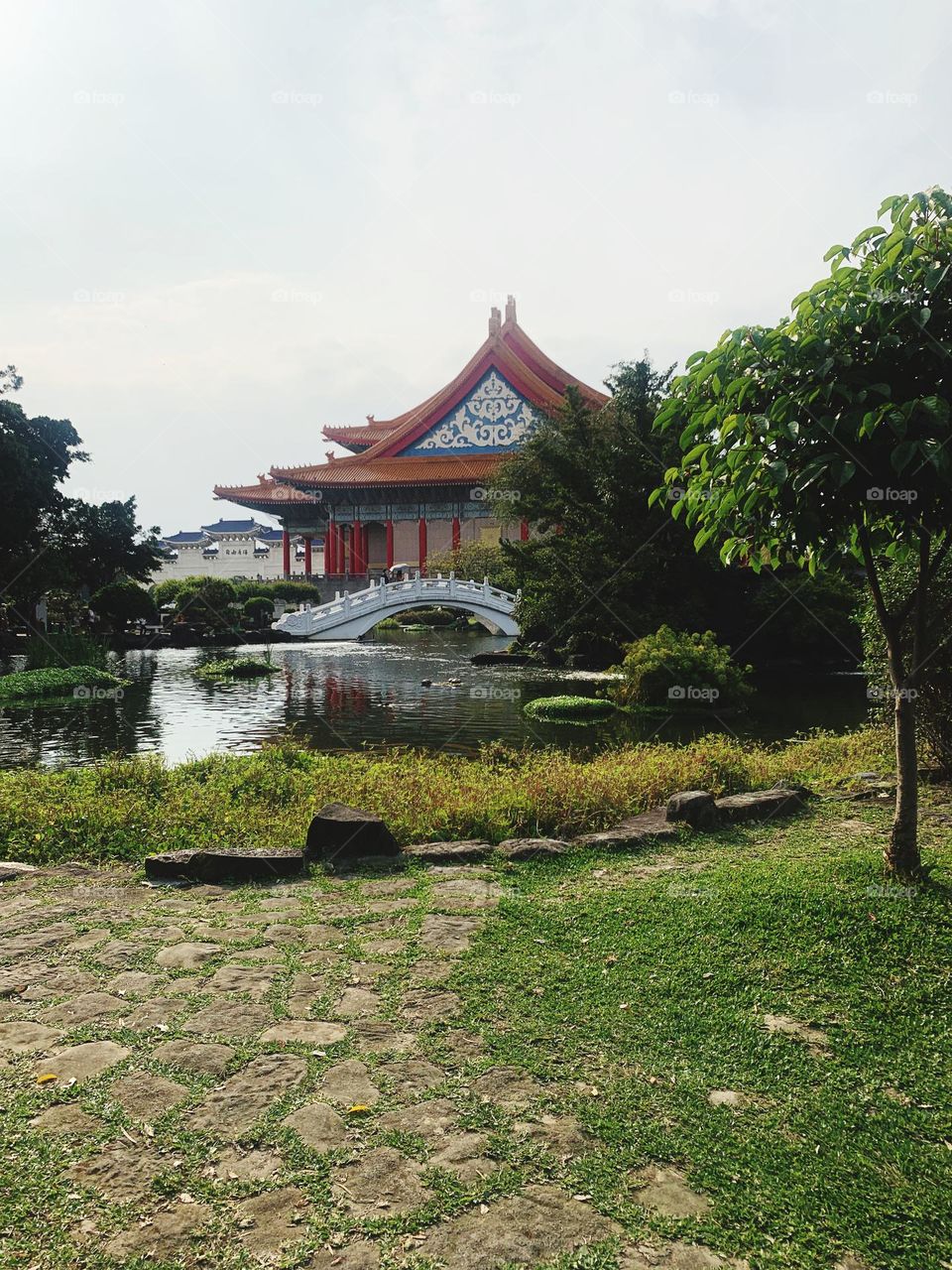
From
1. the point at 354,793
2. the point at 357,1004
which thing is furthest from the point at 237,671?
the point at 357,1004

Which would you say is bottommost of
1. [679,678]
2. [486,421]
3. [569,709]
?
[569,709]

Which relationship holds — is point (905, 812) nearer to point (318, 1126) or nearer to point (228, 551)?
point (318, 1126)

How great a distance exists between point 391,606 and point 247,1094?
31061mm

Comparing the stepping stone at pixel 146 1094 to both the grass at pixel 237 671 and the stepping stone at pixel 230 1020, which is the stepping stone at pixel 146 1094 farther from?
the grass at pixel 237 671

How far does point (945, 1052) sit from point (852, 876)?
4.65 ft

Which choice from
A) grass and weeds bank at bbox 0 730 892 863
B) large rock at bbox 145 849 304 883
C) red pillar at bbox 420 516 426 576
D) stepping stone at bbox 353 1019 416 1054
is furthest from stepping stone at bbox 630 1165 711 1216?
red pillar at bbox 420 516 426 576

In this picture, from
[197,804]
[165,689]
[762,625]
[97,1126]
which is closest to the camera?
[97,1126]

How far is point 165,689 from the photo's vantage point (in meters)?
19.7

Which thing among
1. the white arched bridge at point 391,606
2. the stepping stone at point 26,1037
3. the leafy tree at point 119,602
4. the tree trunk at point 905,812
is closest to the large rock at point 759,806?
the tree trunk at point 905,812

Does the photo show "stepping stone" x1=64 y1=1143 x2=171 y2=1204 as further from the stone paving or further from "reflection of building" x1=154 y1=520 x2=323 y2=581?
"reflection of building" x1=154 y1=520 x2=323 y2=581

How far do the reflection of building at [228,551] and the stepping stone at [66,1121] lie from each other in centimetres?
6420

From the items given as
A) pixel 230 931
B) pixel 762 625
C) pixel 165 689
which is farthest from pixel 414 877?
pixel 762 625

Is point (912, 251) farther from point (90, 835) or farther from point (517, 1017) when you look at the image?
point (90, 835)

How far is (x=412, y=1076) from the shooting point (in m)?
2.99
